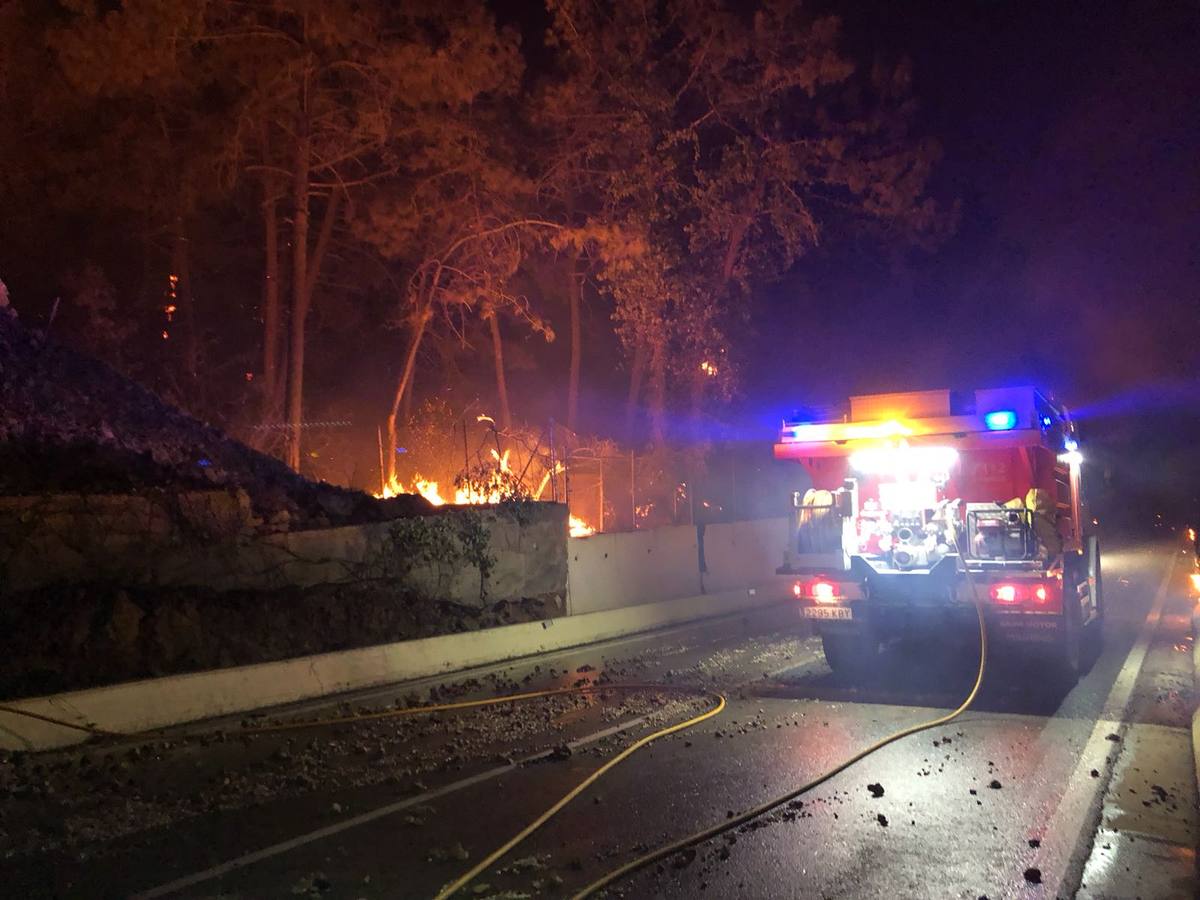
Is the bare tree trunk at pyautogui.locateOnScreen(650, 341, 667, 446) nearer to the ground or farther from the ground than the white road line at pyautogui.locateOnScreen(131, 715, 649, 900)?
farther from the ground

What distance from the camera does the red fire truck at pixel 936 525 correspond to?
10.8m

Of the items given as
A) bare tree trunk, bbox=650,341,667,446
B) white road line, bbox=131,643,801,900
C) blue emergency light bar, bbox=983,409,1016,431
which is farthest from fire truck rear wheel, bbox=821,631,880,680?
bare tree trunk, bbox=650,341,667,446

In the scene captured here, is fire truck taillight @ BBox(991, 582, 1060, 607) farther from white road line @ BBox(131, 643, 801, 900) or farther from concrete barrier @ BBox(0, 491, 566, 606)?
concrete barrier @ BBox(0, 491, 566, 606)

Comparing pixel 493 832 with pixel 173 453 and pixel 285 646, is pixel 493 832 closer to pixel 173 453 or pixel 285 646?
pixel 285 646

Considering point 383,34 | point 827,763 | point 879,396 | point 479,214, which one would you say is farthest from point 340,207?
point 827,763

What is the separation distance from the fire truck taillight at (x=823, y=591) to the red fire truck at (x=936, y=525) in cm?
1

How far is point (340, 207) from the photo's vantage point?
844 inches

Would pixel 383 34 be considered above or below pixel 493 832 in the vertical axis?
above

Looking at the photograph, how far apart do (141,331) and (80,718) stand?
47.7 ft

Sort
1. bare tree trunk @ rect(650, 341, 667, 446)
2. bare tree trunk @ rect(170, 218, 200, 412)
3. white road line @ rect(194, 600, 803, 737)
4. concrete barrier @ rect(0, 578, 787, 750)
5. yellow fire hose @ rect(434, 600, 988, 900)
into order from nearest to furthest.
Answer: yellow fire hose @ rect(434, 600, 988, 900), concrete barrier @ rect(0, 578, 787, 750), white road line @ rect(194, 600, 803, 737), bare tree trunk @ rect(170, 218, 200, 412), bare tree trunk @ rect(650, 341, 667, 446)

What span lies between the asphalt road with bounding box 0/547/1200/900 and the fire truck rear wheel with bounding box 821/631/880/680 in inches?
19.1

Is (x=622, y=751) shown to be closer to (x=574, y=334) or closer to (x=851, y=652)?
(x=851, y=652)

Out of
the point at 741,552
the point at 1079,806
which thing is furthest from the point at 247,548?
the point at 741,552

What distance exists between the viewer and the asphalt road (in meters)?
5.58
